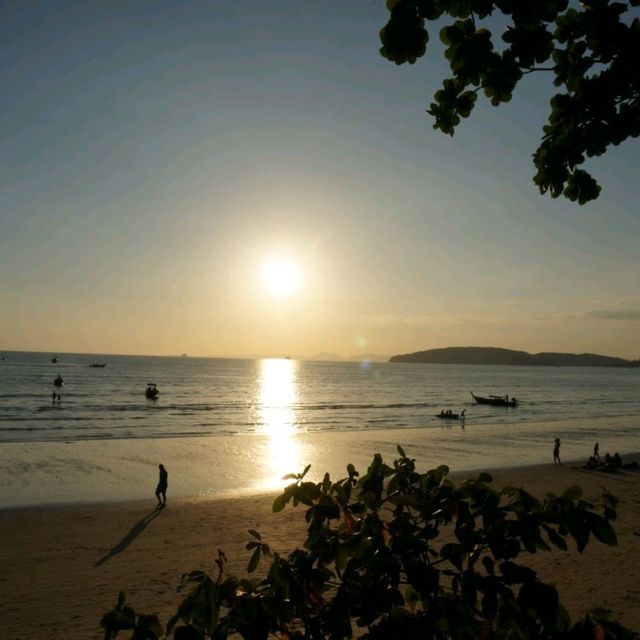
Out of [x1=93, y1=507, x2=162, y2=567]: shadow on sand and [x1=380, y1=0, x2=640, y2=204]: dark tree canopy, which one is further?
[x1=93, y1=507, x2=162, y2=567]: shadow on sand

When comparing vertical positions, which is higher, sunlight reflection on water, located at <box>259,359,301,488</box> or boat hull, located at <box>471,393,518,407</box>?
boat hull, located at <box>471,393,518,407</box>

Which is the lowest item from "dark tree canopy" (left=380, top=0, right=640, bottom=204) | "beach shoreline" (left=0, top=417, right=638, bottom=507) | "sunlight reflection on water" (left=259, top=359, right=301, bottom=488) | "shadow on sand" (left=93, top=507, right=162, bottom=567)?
"sunlight reflection on water" (left=259, top=359, right=301, bottom=488)

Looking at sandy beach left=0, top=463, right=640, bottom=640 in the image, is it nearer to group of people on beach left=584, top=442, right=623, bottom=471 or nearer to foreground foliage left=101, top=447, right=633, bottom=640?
group of people on beach left=584, top=442, right=623, bottom=471

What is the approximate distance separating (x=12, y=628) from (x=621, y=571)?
14260 millimetres

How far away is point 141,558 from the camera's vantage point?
15352 millimetres

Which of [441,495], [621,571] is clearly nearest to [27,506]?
[621,571]

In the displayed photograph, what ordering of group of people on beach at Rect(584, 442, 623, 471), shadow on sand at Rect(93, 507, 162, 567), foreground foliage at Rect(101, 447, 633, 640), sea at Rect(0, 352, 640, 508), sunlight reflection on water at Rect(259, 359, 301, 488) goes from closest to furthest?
foreground foliage at Rect(101, 447, 633, 640) < shadow on sand at Rect(93, 507, 162, 567) < sea at Rect(0, 352, 640, 508) < group of people on beach at Rect(584, 442, 623, 471) < sunlight reflection on water at Rect(259, 359, 301, 488)

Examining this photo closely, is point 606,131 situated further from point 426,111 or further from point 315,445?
point 315,445

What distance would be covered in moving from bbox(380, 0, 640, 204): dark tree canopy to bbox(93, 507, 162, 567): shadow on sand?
50.9 ft

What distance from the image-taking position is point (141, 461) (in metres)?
32.7

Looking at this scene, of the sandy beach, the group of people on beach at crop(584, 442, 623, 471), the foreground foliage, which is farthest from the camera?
the group of people on beach at crop(584, 442, 623, 471)

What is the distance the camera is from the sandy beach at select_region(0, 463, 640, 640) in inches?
469

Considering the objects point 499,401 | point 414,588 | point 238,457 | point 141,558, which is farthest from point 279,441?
point 499,401

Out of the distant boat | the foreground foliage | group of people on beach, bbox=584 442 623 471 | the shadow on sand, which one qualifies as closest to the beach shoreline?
the shadow on sand
